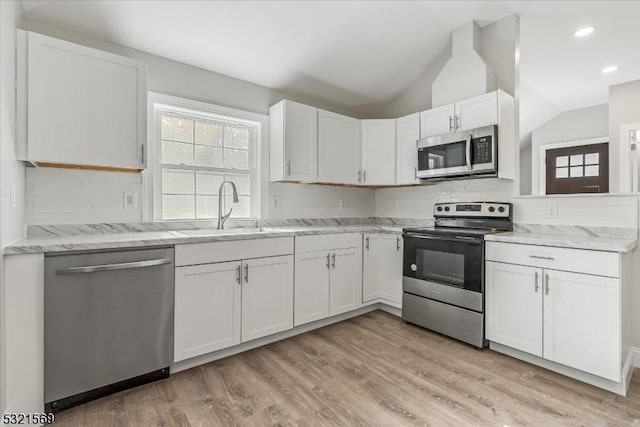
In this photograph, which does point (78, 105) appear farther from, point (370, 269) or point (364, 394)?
point (370, 269)

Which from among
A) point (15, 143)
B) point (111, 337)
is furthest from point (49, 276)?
point (15, 143)

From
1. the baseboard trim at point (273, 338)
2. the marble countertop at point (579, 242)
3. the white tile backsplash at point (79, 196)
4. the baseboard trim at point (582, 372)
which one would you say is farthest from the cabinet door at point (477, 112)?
the white tile backsplash at point (79, 196)

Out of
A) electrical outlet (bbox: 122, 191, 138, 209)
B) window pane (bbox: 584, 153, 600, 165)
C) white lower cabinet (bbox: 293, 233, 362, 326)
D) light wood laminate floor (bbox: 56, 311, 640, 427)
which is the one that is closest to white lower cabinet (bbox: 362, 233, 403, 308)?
white lower cabinet (bbox: 293, 233, 362, 326)

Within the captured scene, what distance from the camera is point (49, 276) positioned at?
171 cm

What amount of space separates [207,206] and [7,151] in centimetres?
149

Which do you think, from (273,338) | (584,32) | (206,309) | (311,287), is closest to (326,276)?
(311,287)

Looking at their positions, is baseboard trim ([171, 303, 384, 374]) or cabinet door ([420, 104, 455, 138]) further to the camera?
cabinet door ([420, 104, 455, 138])

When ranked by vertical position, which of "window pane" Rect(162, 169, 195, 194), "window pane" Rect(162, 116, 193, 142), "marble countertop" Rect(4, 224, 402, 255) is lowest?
"marble countertop" Rect(4, 224, 402, 255)

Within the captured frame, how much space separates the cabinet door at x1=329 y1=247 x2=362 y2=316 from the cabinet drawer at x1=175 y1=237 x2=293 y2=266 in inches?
23.8

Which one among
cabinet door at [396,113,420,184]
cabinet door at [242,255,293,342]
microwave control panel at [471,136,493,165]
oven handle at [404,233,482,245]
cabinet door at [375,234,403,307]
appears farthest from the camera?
cabinet door at [396,113,420,184]

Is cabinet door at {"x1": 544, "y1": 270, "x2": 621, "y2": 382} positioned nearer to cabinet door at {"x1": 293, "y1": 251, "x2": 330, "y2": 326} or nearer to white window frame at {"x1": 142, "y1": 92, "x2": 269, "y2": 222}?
cabinet door at {"x1": 293, "y1": 251, "x2": 330, "y2": 326}

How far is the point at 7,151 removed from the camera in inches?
66.6

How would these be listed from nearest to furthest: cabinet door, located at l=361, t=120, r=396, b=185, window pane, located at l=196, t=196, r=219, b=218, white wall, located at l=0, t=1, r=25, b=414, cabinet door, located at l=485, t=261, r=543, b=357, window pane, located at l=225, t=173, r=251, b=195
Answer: white wall, located at l=0, t=1, r=25, b=414, cabinet door, located at l=485, t=261, r=543, b=357, window pane, located at l=196, t=196, r=219, b=218, window pane, located at l=225, t=173, r=251, b=195, cabinet door, located at l=361, t=120, r=396, b=185

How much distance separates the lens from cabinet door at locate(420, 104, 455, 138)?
3129mm
